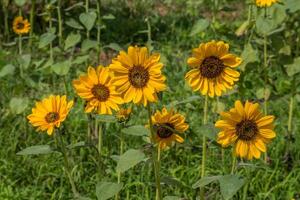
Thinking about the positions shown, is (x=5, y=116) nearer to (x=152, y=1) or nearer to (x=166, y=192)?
(x=166, y=192)

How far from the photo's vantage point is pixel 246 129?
195 centimetres

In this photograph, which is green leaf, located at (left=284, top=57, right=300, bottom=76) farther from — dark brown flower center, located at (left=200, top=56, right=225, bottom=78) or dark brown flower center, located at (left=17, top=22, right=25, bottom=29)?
dark brown flower center, located at (left=17, top=22, right=25, bottom=29)

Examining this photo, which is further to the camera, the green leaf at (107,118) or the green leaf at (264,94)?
the green leaf at (264,94)

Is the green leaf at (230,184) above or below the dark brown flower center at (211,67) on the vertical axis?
below

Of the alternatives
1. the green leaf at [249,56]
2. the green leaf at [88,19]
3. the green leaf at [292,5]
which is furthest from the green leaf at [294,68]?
the green leaf at [88,19]

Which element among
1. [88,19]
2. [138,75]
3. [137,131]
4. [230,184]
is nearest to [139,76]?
[138,75]

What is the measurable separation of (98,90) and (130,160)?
0.34 m

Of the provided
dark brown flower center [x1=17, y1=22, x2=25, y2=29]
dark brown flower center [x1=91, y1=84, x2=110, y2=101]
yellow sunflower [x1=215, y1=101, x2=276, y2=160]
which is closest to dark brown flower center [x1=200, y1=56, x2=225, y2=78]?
yellow sunflower [x1=215, y1=101, x2=276, y2=160]

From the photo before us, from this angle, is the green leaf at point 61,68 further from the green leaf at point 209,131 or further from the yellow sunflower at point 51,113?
the green leaf at point 209,131

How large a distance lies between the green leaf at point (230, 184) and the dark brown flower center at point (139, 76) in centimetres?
38

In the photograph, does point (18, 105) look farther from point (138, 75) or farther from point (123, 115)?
point (138, 75)

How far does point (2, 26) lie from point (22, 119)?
2330 mm

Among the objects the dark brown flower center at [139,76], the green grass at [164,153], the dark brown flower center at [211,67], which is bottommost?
the green grass at [164,153]

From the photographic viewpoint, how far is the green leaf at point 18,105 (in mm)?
3531
